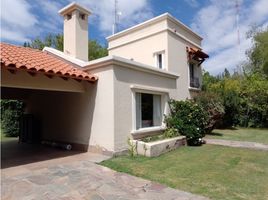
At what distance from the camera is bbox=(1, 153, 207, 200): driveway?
625 cm

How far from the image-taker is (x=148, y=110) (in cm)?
1355

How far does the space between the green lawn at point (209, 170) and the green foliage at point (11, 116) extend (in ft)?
45.9

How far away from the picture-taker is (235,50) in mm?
42938

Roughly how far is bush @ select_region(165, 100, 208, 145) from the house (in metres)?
0.70

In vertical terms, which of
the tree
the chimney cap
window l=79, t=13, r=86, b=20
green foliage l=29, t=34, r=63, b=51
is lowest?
window l=79, t=13, r=86, b=20

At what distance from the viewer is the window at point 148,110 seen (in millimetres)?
12720

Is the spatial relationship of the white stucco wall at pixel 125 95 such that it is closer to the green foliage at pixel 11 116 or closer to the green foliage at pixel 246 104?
the green foliage at pixel 246 104

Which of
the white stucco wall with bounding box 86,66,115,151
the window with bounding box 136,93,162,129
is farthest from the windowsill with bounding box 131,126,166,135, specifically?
the white stucco wall with bounding box 86,66,115,151

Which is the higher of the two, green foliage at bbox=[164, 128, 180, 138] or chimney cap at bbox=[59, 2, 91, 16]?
chimney cap at bbox=[59, 2, 91, 16]

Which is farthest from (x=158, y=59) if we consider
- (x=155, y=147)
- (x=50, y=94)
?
(x=155, y=147)

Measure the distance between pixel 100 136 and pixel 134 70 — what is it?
3.72 m

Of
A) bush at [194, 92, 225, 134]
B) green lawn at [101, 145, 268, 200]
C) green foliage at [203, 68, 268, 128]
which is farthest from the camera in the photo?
green foliage at [203, 68, 268, 128]

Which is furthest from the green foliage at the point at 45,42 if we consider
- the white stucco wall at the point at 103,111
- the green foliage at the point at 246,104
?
the white stucco wall at the point at 103,111

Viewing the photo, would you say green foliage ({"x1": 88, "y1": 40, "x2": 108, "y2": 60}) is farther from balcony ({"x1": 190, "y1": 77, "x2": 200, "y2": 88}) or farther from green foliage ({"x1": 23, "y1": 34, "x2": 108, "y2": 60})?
balcony ({"x1": 190, "y1": 77, "x2": 200, "y2": 88})
